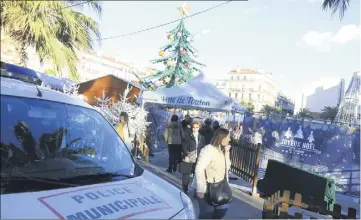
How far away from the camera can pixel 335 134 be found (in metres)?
→ 9.19

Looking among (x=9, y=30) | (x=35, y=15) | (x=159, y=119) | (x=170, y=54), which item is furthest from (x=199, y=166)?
(x=170, y=54)

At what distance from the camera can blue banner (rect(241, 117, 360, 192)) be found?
887 centimetres

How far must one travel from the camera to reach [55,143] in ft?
8.95

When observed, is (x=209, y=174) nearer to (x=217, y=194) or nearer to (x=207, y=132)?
(x=217, y=194)

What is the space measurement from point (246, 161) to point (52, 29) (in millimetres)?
6020

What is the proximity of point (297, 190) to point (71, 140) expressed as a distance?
17.7ft

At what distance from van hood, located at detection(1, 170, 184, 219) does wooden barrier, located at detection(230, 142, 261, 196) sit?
5.82 m

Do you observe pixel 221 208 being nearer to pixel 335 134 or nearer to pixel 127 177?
pixel 127 177

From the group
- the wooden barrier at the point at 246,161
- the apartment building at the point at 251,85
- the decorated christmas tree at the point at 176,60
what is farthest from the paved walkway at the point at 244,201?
the apartment building at the point at 251,85

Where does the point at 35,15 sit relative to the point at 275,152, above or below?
above

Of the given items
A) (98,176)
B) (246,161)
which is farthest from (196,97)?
(98,176)

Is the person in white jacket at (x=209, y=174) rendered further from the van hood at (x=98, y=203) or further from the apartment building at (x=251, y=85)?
the apartment building at (x=251, y=85)

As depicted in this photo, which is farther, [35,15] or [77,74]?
[77,74]

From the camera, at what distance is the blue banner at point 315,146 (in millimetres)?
8867
